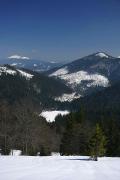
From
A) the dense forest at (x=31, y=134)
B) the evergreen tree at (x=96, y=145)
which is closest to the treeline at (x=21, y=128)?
the dense forest at (x=31, y=134)

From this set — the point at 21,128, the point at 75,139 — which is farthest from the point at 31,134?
the point at 75,139

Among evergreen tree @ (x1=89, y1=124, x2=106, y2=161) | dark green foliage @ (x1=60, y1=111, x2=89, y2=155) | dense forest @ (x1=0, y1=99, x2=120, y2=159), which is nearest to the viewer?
evergreen tree @ (x1=89, y1=124, x2=106, y2=161)

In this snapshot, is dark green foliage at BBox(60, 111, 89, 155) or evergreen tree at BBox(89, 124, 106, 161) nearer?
evergreen tree at BBox(89, 124, 106, 161)

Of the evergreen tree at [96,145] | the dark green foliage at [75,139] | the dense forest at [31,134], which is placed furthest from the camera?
the dark green foliage at [75,139]

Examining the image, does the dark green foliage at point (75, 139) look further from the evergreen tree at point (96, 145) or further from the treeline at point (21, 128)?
the evergreen tree at point (96, 145)

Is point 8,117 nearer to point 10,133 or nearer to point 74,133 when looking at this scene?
point 10,133

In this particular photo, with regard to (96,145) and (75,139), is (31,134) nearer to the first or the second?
(75,139)

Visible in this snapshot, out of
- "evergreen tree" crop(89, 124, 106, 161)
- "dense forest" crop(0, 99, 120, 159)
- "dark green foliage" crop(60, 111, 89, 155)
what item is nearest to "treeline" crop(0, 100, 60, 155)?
"dense forest" crop(0, 99, 120, 159)

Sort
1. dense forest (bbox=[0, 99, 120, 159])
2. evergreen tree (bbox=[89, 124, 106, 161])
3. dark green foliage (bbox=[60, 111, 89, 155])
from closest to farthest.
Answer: evergreen tree (bbox=[89, 124, 106, 161]) < dense forest (bbox=[0, 99, 120, 159]) < dark green foliage (bbox=[60, 111, 89, 155])

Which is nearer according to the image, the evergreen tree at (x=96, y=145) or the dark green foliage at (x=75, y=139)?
the evergreen tree at (x=96, y=145)

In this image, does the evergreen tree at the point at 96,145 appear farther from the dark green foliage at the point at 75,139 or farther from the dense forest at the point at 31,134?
the dark green foliage at the point at 75,139

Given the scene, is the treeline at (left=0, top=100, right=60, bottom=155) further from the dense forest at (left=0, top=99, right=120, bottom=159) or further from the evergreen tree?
the evergreen tree

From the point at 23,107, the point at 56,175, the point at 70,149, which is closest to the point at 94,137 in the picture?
the point at 23,107

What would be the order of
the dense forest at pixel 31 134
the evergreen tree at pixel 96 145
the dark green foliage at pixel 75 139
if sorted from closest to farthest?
the evergreen tree at pixel 96 145 < the dense forest at pixel 31 134 < the dark green foliage at pixel 75 139
